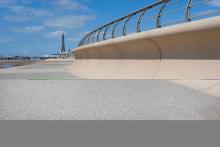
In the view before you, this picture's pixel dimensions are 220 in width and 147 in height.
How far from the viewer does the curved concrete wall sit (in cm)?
882

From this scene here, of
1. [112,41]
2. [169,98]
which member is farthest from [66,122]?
[112,41]

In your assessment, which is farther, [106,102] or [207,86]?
[207,86]

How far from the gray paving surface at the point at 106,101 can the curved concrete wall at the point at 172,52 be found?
527mm

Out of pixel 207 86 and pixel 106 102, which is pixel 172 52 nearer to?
pixel 207 86

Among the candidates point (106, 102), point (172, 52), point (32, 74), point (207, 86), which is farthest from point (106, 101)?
point (32, 74)

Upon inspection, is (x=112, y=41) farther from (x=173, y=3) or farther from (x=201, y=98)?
(x=201, y=98)

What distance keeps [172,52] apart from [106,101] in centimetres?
306

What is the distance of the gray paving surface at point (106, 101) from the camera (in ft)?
23.7

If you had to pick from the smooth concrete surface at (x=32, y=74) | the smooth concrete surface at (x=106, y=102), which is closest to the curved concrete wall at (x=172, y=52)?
the smooth concrete surface at (x=106, y=102)

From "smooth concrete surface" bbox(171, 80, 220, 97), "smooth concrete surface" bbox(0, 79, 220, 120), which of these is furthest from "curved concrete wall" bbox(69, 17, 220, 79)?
"smooth concrete surface" bbox(0, 79, 220, 120)

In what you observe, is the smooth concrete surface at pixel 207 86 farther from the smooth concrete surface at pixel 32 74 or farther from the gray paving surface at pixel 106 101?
the smooth concrete surface at pixel 32 74

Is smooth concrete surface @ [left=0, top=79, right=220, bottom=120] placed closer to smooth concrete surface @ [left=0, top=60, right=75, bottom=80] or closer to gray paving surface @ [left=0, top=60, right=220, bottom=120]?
gray paving surface @ [left=0, top=60, right=220, bottom=120]

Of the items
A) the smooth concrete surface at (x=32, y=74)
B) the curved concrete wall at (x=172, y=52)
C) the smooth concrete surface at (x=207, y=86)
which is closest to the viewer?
the smooth concrete surface at (x=207, y=86)

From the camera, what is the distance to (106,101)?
8.59 meters
